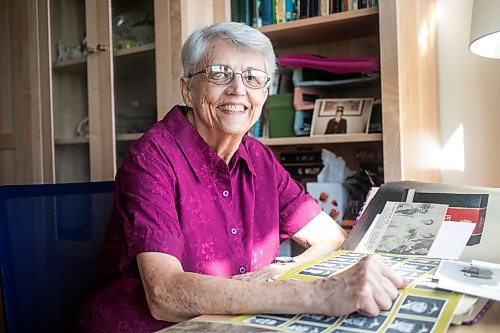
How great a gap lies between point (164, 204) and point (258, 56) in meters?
0.40

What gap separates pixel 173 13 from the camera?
5.25ft

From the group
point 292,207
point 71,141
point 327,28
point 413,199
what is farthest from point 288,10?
point 71,141

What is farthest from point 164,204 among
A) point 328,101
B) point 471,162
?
point 471,162

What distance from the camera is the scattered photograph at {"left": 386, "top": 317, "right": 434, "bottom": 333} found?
0.55m

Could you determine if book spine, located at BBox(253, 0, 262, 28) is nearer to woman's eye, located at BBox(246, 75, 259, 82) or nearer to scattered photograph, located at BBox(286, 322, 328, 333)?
woman's eye, located at BBox(246, 75, 259, 82)

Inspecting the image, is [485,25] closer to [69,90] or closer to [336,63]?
[336,63]

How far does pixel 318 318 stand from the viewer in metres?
0.62

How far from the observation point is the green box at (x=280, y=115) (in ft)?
5.25

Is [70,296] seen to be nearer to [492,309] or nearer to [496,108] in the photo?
[492,309]

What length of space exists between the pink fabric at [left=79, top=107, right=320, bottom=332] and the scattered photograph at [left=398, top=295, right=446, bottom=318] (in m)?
0.39

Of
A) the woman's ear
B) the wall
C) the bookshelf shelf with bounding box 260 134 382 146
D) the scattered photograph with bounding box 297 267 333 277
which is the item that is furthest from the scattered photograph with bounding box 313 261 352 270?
the wall

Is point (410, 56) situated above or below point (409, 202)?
above

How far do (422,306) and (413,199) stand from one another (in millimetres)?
433

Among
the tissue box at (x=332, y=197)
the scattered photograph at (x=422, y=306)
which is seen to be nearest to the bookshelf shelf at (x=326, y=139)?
the tissue box at (x=332, y=197)
